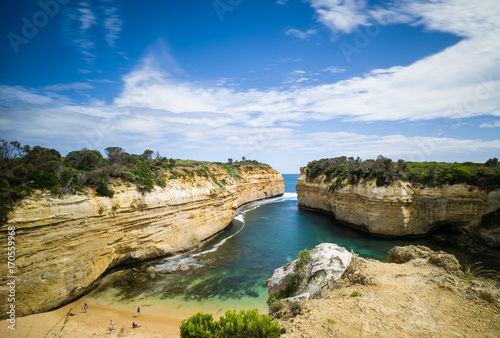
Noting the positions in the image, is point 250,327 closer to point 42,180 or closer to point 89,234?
point 89,234

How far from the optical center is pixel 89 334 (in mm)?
9922

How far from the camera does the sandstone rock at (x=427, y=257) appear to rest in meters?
7.14

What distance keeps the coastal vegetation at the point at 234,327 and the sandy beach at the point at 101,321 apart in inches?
243

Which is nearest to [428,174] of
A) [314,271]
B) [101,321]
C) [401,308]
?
[314,271]

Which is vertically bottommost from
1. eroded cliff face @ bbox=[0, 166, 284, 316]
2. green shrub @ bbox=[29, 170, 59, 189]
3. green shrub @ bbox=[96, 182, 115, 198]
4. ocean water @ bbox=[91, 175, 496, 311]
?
ocean water @ bbox=[91, 175, 496, 311]

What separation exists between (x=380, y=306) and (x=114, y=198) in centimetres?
1539

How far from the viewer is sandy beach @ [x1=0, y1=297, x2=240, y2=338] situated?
977cm

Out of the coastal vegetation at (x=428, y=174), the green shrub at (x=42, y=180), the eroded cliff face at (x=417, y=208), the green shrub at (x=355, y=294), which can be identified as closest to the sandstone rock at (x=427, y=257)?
the green shrub at (x=355, y=294)

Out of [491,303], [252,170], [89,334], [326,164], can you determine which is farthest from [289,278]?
[252,170]

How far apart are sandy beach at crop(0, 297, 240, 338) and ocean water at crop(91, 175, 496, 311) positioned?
2.01 ft

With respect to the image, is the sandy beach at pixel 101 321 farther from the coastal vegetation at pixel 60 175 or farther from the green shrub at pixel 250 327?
the green shrub at pixel 250 327

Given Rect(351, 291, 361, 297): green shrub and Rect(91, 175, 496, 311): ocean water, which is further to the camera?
Rect(91, 175, 496, 311): ocean water

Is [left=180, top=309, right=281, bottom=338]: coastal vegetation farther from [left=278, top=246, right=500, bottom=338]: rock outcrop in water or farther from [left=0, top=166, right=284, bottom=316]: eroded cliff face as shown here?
[left=0, top=166, right=284, bottom=316]: eroded cliff face

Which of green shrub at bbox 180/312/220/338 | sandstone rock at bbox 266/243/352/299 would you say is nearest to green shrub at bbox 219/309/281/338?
green shrub at bbox 180/312/220/338
